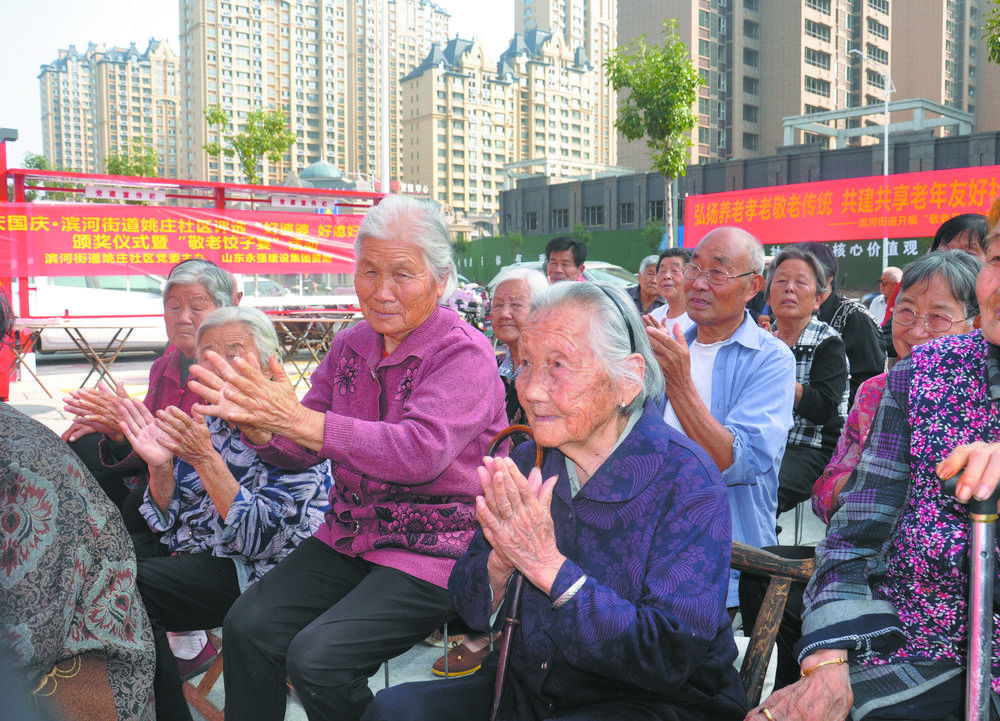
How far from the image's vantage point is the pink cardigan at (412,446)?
6.60ft

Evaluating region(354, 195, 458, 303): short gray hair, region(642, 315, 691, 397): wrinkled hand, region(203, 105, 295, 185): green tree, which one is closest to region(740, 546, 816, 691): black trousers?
region(642, 315, 691, 397): wrinkled hand

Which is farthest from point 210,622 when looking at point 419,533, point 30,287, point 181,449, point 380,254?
point 30,287

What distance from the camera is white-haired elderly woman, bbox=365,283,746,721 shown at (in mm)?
1498

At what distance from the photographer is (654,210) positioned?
46625 millimetres

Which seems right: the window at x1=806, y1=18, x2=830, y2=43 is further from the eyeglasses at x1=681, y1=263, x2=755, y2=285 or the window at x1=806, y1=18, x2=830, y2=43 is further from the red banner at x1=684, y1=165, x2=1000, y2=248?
the eyeglasses at x1=681, y1=263, x2=755, y2=285

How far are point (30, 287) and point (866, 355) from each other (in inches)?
298

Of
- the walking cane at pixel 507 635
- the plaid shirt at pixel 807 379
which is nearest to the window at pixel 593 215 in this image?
the plaid shirt at pixel 807 379

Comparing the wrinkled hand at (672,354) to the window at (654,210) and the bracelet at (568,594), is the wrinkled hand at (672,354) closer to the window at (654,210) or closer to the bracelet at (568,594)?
the bracelet at (568,594)

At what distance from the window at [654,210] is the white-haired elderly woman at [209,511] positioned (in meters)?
45.2

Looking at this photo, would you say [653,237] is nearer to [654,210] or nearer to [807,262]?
[654,210]

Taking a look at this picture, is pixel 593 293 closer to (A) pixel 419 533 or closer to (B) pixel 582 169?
(A) pixel 419 533

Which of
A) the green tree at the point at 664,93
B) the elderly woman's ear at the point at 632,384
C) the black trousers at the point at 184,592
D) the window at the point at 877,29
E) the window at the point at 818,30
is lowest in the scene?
the black trousers at the point at 184,592

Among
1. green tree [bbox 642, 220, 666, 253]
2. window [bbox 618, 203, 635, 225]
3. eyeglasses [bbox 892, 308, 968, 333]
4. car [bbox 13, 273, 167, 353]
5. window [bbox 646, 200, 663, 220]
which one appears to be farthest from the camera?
window [bbox 618, 203, 635, 225]

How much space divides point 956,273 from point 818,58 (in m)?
60.3
